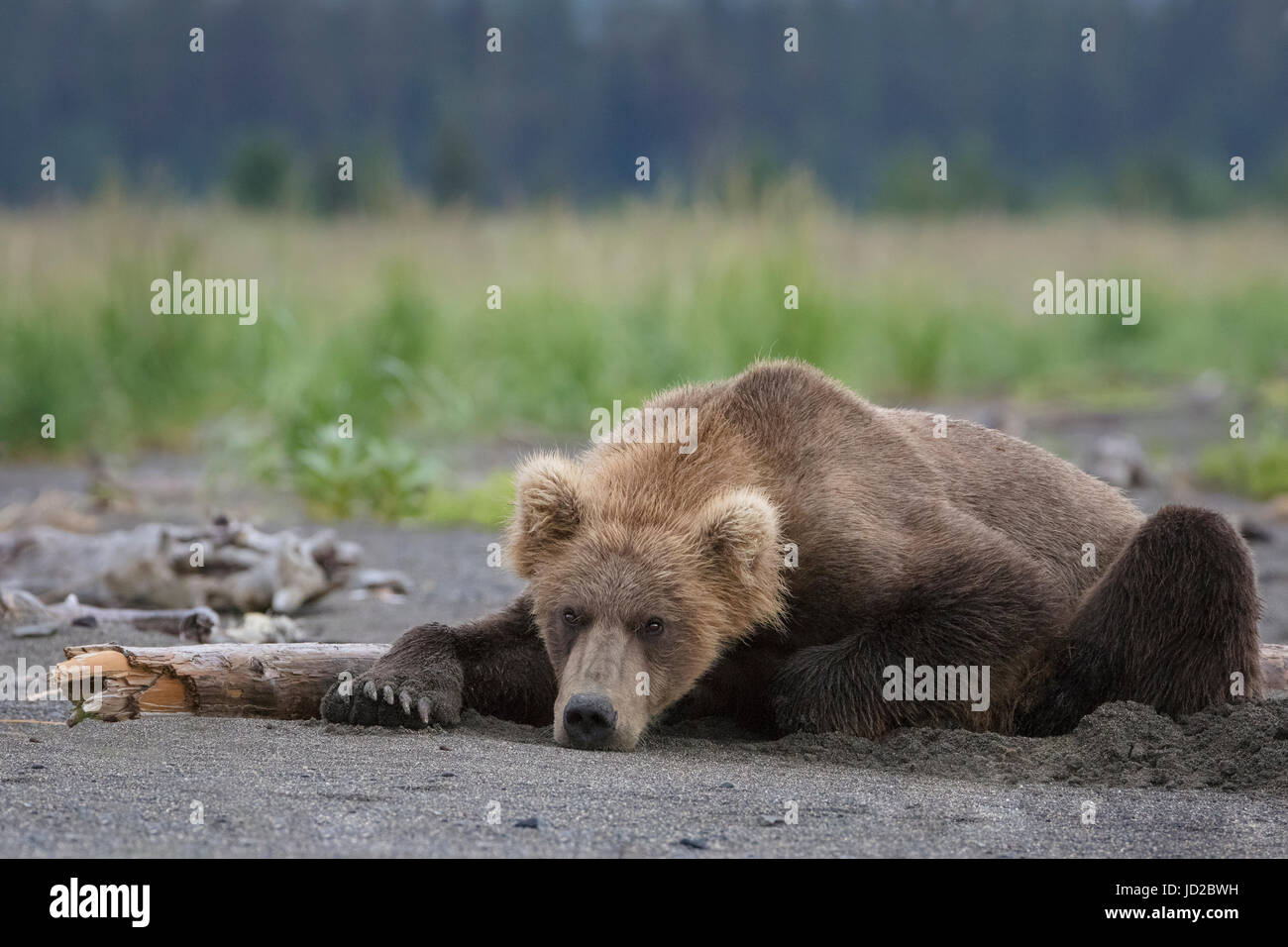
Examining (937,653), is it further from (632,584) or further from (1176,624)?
(632,584)

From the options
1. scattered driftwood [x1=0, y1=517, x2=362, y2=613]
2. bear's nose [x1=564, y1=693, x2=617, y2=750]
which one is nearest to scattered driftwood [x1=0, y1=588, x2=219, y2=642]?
scattered driftwood [x1=0, y1=517, x2=362, y2=613]

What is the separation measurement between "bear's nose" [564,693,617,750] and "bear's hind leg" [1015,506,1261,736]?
1.77 m

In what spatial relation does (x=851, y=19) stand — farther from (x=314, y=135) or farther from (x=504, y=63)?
(x=314, y=135)

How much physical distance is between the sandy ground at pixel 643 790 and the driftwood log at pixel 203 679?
0.32 ft

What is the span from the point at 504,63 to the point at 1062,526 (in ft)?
365

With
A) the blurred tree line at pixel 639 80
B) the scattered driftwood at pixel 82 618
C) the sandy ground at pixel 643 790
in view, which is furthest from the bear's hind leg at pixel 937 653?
the blurred tree line at pixel 639 80

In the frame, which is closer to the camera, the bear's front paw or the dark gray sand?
the dark gray sand

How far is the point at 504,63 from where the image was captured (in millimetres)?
112812

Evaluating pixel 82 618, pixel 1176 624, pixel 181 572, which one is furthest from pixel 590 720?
pixel 181 572

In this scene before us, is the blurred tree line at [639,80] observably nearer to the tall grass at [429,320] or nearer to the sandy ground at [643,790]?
the tall grass at [429,320]

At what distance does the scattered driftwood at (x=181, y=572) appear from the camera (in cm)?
742

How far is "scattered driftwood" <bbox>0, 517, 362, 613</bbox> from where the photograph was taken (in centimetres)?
742

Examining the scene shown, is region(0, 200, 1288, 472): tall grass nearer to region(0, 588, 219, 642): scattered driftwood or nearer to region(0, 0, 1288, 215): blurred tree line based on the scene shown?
region(0, 588, 219, 642): scattered driftwood

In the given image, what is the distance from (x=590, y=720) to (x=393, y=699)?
0.74 m
